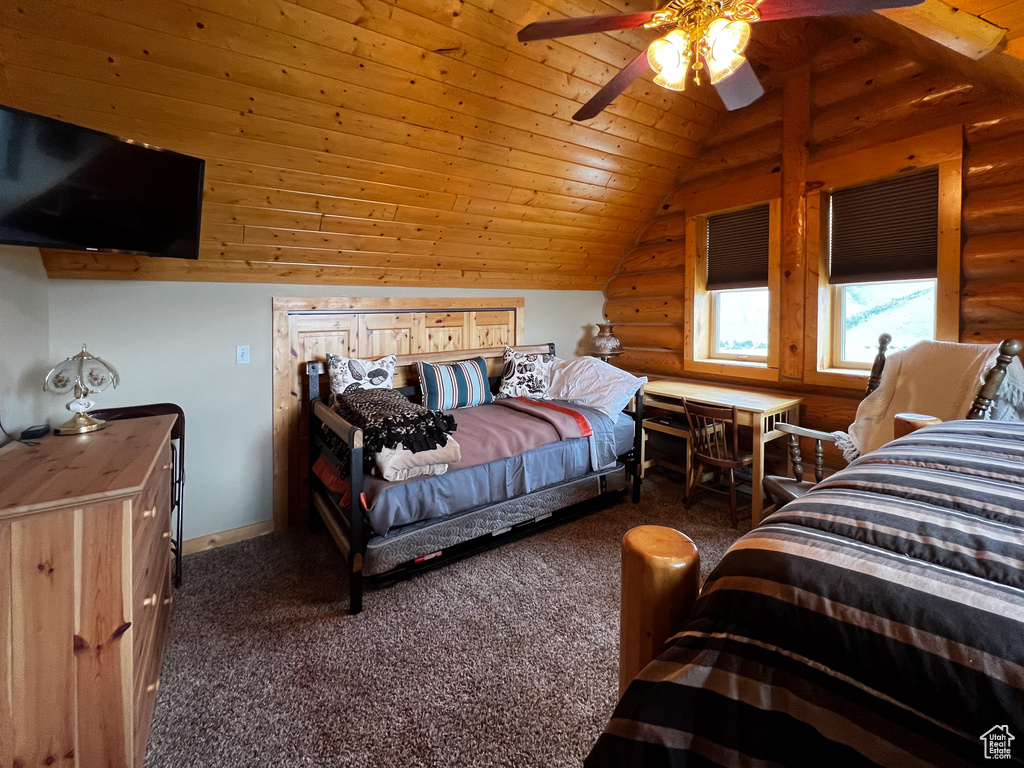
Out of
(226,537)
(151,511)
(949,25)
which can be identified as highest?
(949,25)

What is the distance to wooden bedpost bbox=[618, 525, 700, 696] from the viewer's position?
76 centimetres

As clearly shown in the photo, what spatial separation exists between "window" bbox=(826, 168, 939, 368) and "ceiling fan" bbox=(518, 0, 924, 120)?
→ 1.63 m

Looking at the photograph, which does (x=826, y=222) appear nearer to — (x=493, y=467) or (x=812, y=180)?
(x=812, y=180)

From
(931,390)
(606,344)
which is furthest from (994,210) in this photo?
(606,344)

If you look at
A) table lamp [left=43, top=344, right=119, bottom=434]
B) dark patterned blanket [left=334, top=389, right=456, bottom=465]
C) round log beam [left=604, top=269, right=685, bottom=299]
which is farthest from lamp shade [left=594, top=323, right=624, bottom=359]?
table lamp [left=43, top=344, right=119, bottom=434]

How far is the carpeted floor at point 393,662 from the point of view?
1.48 meters

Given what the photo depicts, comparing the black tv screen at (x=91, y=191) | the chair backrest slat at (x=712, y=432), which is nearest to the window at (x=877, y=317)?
the chair backrest slat at (x=712, y=432)

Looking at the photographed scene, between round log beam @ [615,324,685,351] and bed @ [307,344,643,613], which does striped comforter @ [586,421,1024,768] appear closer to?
bed @ [307,344,643,613]

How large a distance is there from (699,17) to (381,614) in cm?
265

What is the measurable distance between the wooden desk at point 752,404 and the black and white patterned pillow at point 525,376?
0.81 m

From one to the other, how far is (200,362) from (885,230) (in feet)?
13.6

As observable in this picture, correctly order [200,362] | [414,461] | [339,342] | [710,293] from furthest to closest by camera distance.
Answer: [710,293] < [339,342] < [200,362] < [414,461]

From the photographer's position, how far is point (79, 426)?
1743mm

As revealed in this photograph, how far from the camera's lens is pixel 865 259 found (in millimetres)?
2902
